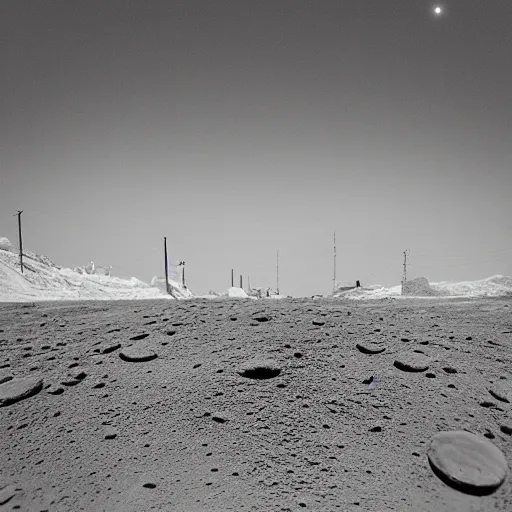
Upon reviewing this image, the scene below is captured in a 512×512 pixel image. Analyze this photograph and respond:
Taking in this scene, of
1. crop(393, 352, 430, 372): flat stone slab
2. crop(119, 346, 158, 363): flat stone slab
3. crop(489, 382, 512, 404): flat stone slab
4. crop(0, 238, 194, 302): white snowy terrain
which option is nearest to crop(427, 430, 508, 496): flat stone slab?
crop(489, 382, 512, 404): flat stone slab

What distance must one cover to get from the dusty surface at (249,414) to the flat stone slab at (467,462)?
0.19ft

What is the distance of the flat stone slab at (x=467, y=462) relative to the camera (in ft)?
6.15

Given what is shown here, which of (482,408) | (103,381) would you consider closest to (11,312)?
(103,381)

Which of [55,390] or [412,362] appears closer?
[55,390]

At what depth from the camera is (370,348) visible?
3.32 metres

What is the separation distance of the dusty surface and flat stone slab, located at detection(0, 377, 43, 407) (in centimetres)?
5

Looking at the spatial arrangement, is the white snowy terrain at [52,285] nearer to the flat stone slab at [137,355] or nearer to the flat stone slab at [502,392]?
the flat stone slab at [137,355]

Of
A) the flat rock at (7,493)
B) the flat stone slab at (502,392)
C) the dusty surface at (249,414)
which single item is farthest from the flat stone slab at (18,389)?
the flat stone slab at (502,392)

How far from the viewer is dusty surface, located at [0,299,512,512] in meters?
1.95

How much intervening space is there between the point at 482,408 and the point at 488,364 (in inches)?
28.5

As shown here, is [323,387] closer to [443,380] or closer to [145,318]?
[443,380]

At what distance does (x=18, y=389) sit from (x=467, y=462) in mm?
3554

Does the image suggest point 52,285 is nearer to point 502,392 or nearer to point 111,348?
point 111,348

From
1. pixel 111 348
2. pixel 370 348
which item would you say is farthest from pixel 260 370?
pixel 111 348
